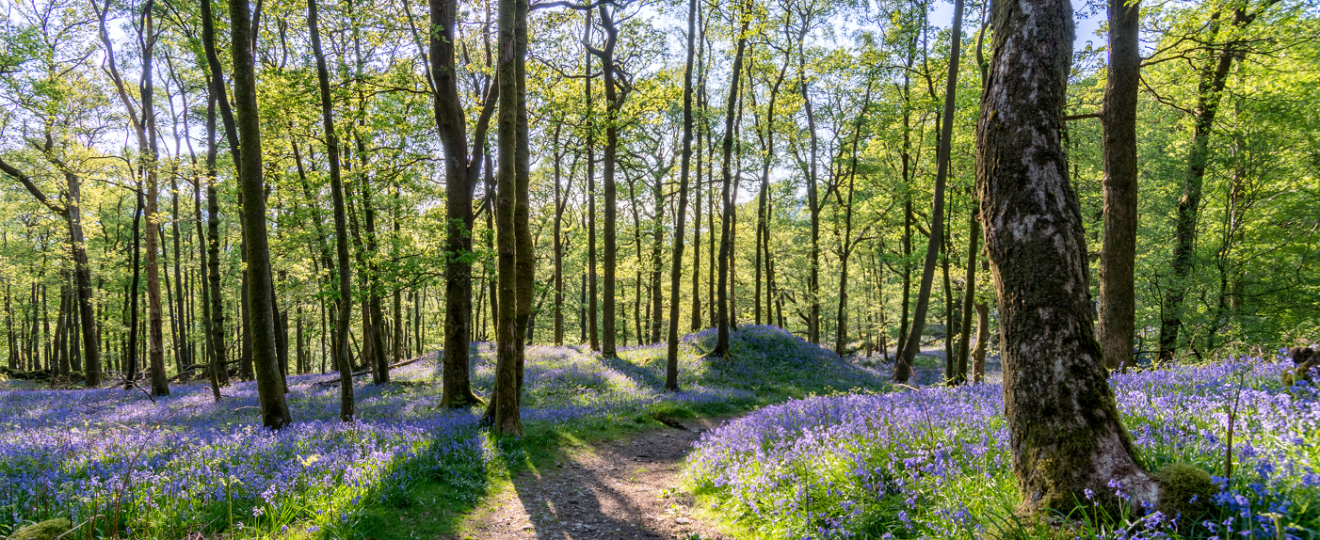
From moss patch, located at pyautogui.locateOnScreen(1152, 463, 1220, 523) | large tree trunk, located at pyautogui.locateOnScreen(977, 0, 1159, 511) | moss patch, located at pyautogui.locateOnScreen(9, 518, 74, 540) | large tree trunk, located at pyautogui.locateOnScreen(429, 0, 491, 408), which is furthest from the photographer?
large tree trunk, located at pyautogui.locateOnScreen(429, 0, 491, 408)

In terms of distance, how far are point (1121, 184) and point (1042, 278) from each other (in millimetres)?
7558

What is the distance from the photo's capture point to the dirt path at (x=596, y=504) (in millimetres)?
5980

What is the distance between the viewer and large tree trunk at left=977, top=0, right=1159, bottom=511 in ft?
10.5

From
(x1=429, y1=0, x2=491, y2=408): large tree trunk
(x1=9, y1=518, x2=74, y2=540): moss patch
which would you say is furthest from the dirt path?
(x1=429, y1=0, x2=491, y2=408): large tree trunk

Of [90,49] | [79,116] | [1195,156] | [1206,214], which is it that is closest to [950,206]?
[1195,156]

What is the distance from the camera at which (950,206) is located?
16.0 meters

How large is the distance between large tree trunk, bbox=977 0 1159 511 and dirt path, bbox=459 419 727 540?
11.4 feet

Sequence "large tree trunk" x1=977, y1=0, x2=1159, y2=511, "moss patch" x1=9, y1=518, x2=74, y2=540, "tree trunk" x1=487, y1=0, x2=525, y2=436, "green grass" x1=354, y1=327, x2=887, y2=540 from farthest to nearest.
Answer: "tree trunk" x1=487, y1=0, x2=525, y2=436 → "green grass" x1=354, y1=327, x2=887, y2=540 → "moss patch" x1=9, y1=518, x2=74, y2=540 → "large tree trunk" x1=977, y1=0, x2=1159, y2=511

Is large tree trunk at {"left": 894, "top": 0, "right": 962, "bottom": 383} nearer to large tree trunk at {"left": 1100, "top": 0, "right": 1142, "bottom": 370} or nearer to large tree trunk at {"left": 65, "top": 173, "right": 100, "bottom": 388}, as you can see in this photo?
large tree trunk at {"left": 1100, "top": 0, "right": 1142, "bottom": 370}

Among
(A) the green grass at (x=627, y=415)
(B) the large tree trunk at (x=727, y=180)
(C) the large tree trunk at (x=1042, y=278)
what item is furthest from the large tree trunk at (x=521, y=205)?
(C) the large tree trunk at (x=1042, y=278)

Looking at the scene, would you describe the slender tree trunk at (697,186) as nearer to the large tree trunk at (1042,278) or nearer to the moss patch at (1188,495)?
the large tree trunk at (1042,278)

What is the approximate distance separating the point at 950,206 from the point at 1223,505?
591 inches

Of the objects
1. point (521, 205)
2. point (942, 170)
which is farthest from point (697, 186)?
point (521, 205)

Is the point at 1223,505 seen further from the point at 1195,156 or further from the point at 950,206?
the point at 1195,156
